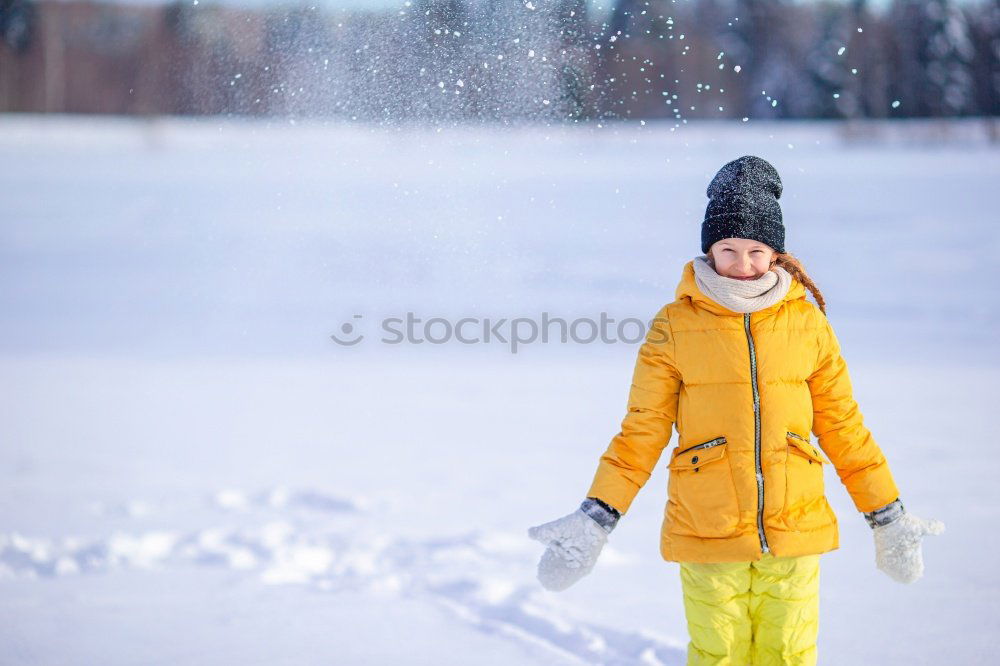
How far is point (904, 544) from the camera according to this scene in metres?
2.04

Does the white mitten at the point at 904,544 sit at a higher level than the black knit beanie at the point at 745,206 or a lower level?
lower

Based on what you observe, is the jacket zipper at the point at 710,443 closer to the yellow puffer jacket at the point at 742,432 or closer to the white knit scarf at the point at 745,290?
the yellow puffer jacket at the point at 742,432

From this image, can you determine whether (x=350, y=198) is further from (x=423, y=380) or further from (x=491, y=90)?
(x=491, y=90)

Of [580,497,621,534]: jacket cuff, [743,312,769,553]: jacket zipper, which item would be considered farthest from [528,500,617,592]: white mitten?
[743,312,769,553]: jacket zipper

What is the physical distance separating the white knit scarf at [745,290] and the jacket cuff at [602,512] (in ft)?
1.49

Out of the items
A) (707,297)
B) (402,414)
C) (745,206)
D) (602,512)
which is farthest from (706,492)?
(402,414)

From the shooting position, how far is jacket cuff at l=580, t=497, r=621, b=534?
2.03 meters

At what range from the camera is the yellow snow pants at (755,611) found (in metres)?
1.98

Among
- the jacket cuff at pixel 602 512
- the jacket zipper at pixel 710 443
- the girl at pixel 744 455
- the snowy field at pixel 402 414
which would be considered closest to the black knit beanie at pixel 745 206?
the girl at pixel 744 455

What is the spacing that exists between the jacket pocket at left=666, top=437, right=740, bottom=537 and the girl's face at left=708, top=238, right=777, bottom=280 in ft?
1.10

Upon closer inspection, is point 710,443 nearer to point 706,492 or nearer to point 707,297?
point 706,492

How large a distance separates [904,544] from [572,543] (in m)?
0.65

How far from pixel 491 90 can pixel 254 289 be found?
6036 millimetres

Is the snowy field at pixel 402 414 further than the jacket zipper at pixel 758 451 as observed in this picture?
Yes
